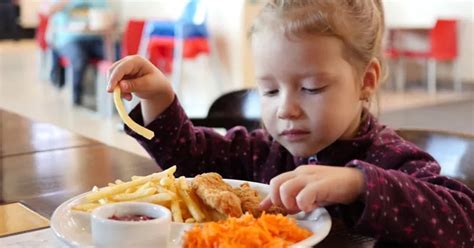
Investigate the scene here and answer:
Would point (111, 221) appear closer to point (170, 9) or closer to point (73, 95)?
point (73, 95)

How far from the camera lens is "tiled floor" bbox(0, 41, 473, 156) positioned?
543 centimetres

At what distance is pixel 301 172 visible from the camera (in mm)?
904

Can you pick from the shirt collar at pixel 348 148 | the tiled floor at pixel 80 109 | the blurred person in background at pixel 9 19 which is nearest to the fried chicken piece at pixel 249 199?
the shirt collar at pixel 348 148

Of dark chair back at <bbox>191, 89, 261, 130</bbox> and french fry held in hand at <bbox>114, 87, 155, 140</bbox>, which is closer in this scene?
french fry held in hand at <bbox>114, 87, 155, 140</bbox>

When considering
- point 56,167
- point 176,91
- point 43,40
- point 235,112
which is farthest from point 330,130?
point 43,40

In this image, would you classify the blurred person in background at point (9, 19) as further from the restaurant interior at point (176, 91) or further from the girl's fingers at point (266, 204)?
the girl's fingers at point (266, 204)

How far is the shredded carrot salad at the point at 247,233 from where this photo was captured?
0.82 m

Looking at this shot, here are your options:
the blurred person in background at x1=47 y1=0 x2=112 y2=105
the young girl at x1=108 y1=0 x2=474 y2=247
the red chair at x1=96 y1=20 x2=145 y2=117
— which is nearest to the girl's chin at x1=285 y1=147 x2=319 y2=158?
the young girl at x1=108 y1=0 x2=474 y2=247

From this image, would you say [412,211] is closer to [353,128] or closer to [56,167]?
[353,128]

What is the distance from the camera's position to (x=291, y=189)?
2.91 feet

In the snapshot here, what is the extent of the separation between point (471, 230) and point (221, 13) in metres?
5.41

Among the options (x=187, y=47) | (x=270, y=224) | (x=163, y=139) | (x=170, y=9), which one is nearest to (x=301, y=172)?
(x=270, y=224)

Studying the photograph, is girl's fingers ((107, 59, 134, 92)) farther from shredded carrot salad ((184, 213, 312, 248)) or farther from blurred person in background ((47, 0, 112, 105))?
blurred person in background ((47, 0, 112, 105))

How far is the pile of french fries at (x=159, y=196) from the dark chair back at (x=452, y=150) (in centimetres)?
68
